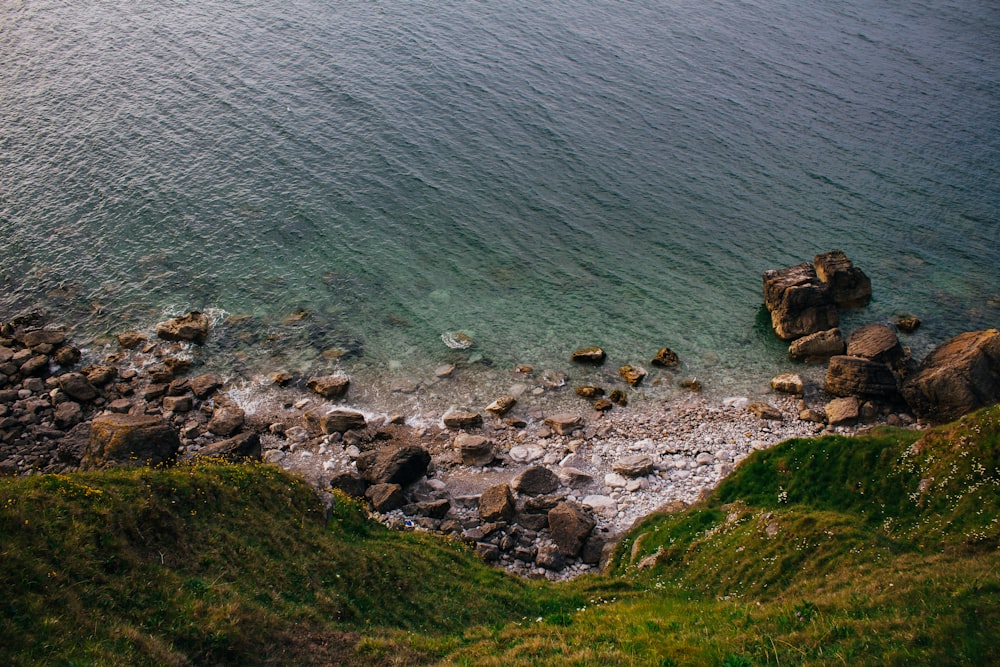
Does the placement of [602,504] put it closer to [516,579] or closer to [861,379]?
[516,579]

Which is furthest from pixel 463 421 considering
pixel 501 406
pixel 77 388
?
pixel 77 388

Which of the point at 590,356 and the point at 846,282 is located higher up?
the point at 846,282

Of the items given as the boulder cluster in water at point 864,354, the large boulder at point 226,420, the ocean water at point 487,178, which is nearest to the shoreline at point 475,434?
the large boulder at point 226,420

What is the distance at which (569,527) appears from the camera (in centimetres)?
3556

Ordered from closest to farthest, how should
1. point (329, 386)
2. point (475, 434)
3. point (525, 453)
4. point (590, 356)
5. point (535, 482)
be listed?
point (535, 482)
point (525, 453)
point (475, 434)
point (329, 386)
point (590, 356)

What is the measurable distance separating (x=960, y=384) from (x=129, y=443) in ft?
165

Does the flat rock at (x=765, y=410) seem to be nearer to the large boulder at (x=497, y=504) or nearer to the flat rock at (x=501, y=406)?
the flat rock at (x=501, y=406)

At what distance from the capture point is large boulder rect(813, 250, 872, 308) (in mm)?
54344

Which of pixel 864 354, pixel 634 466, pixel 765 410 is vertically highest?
pixel 864 354

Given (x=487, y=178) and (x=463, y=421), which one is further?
(x=487, y=178)

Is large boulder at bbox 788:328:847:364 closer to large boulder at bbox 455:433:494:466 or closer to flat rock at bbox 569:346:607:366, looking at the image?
flat rock at bbox 569:346:607:366

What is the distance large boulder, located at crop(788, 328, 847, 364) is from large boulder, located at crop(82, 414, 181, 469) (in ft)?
145

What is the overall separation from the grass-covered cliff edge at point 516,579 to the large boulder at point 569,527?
92.0 inches

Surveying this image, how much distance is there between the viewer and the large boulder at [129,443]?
3556cm
